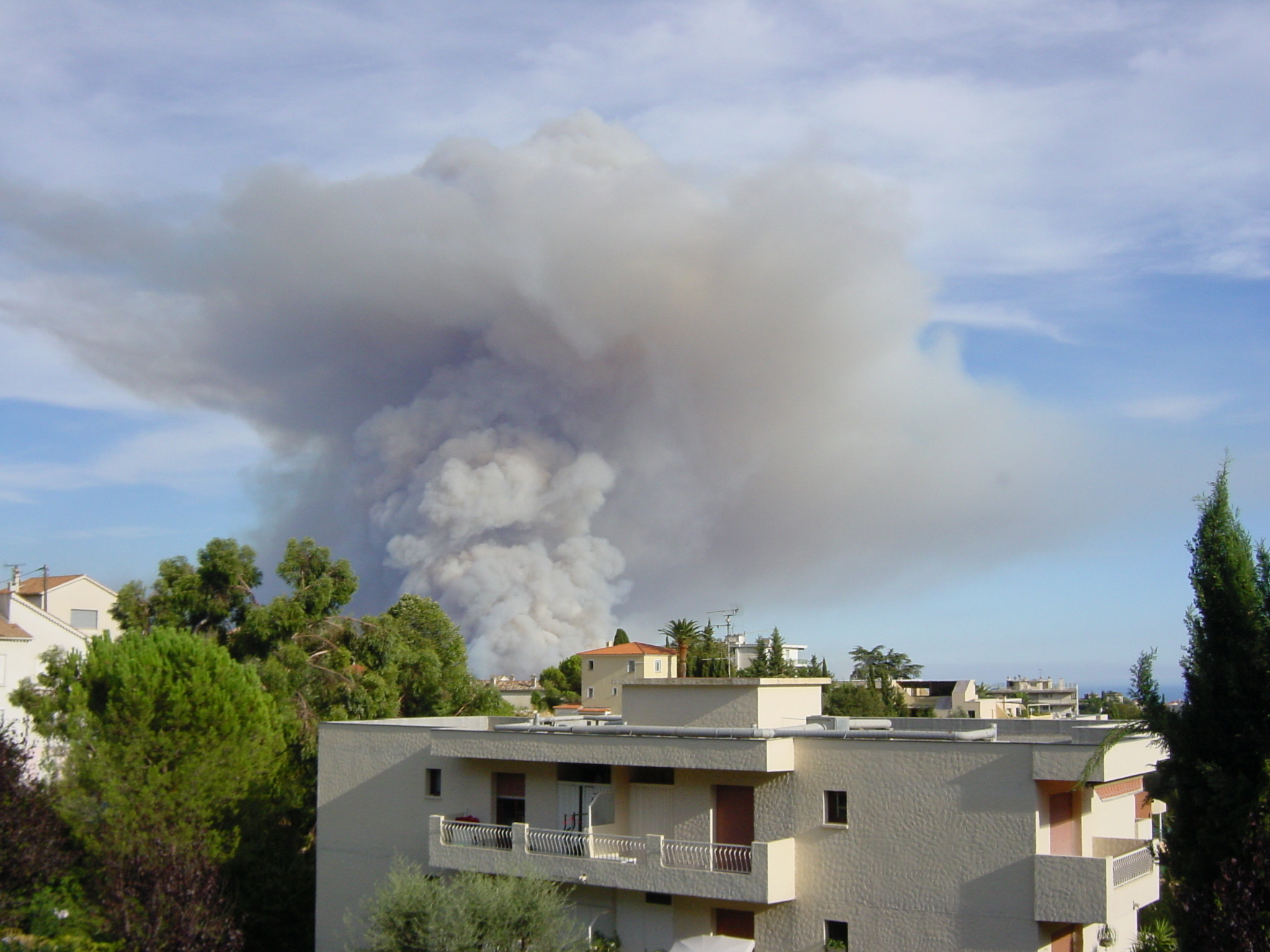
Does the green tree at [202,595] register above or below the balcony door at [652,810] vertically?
above

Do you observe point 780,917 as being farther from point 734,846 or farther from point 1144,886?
point 1144,886

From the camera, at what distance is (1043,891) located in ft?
62.3

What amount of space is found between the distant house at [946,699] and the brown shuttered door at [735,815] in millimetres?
74476

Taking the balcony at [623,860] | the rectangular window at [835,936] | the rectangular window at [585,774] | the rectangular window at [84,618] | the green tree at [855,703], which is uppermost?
the rectangular window at [84,618]

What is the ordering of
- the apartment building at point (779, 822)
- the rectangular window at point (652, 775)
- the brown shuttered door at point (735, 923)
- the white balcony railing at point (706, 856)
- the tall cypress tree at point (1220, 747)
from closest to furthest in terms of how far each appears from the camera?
the tall cypress tree at point (1220, 747) < the apartment building at point (779, 822) < the white balcony railing at point (706, 856) < the brown shuttered door at point (735, 923) < the rectangular window at point (652, 775)

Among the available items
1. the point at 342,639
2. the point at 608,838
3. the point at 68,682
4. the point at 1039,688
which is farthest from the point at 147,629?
the point at 1039,688

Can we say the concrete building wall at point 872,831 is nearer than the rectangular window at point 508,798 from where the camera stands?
Yes

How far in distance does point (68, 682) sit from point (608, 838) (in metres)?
23.7

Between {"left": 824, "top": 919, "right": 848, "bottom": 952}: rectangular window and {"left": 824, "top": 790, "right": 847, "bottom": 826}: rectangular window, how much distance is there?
5.77 feet

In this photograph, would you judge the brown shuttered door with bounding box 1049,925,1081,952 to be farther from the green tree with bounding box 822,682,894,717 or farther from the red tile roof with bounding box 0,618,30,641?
the green tree with bounding box 822,682,894,717

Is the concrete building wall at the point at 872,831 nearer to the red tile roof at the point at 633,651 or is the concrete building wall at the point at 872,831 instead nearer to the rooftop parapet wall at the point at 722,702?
the rooftop parapet wall at the point at 722,702

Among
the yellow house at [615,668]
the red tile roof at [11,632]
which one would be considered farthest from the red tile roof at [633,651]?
the red tile roof at [11,632]

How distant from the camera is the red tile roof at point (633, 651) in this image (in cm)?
9350

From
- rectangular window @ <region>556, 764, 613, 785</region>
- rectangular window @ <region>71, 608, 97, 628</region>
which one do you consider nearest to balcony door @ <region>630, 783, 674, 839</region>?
rectangular window @ <region>556, 764, 613, 785</region>
